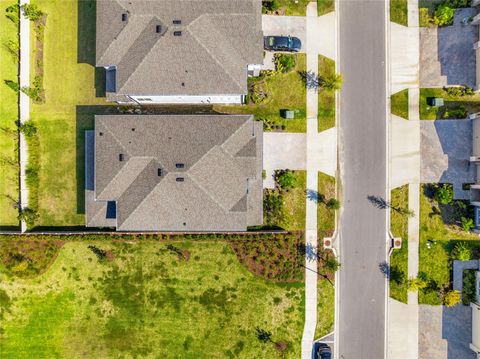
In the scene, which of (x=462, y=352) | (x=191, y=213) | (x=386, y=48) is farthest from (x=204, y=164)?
(x=462, y=352)

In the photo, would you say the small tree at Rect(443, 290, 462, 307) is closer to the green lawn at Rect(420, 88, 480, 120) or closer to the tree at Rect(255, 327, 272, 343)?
the green lawn at Rect(420, 88, 480, 120)

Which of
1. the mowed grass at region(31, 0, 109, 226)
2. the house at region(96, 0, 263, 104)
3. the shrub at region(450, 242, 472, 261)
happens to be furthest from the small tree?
the mowed grass at region(31, 0, 109, 226)

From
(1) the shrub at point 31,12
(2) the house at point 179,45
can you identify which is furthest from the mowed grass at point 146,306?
(1) the shrub at point 31,12

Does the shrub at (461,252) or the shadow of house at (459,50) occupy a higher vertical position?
the shadow of house at (459,50)

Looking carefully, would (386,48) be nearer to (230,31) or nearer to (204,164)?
(230,31)

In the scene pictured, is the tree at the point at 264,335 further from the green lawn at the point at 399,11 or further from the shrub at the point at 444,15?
the shrub at the point at 444,15

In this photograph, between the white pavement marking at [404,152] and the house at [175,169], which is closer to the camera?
the house at [175,169]
